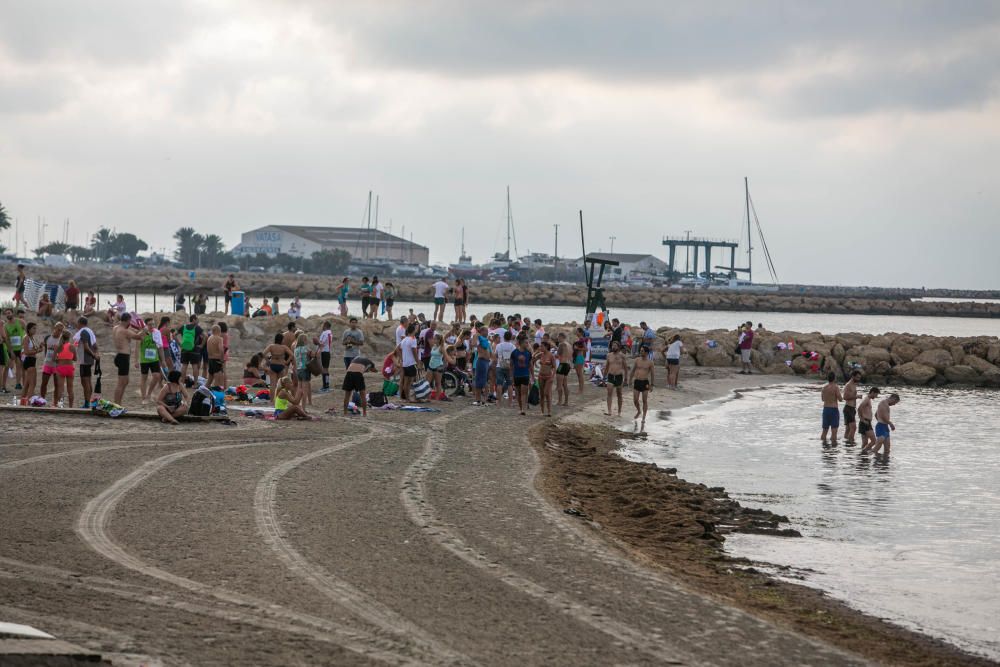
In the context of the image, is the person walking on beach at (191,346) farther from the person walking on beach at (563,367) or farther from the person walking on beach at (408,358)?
the person walking on beach at (563,367)

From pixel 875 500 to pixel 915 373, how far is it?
25.5m

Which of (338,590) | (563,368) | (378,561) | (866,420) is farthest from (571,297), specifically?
(338,590)

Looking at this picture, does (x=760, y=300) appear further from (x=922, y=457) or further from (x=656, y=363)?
(x=922, y=457)

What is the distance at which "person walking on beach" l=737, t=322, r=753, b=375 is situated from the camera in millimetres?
37219

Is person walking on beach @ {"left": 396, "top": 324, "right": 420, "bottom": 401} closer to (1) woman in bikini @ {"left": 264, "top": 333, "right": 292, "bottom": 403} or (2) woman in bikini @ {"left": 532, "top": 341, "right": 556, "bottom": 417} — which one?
(2) woman in bikini @ {"left": 532, "top": 341, "right": 556, "bottom": 417}

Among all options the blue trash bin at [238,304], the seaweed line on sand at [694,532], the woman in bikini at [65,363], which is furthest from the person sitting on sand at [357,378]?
the blue trash bin at [238,304]

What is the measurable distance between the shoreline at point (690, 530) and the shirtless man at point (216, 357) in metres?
6.24

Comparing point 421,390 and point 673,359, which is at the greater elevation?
point 673,359

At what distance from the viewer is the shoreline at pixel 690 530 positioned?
8789 mm

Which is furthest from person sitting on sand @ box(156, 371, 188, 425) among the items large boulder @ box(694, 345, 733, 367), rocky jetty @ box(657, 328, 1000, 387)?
large boulder @ box(694, 345, 733, 367)

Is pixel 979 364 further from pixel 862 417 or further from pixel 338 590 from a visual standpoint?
pixel 338 590

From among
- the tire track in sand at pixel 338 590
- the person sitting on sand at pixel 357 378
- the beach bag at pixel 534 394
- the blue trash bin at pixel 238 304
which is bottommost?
the tire track in sand at pixel 338 590

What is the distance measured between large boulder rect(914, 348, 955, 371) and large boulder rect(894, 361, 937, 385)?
39cm

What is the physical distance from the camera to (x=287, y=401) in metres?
18.6
